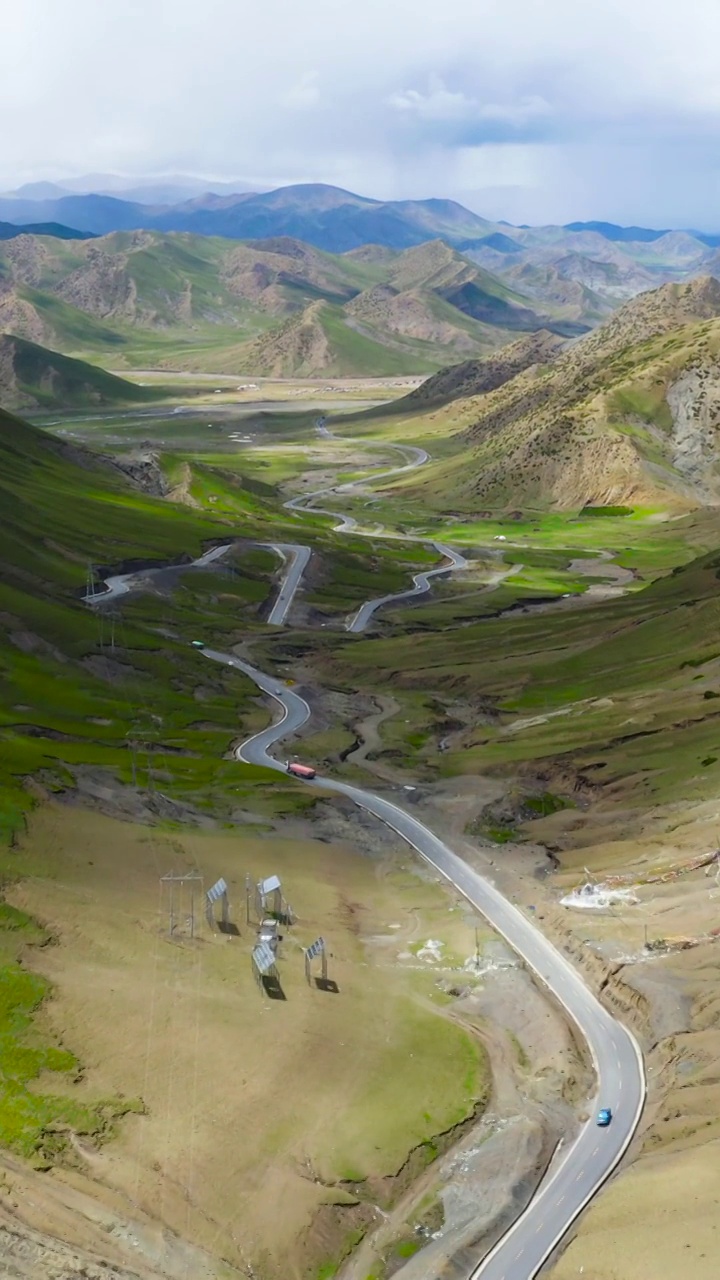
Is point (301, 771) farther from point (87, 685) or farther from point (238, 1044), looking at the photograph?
point (238, 1044)

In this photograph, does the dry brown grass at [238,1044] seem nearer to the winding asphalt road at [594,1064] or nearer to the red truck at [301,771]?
the winding asphalt road at [594,1064]

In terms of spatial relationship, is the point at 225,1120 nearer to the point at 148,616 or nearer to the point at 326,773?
the point at 326,773

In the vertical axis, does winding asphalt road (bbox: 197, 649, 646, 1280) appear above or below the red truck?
above

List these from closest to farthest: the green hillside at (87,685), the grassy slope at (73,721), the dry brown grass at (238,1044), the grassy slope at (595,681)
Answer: the dry brown grass at (238,1044)
the grassy slope at (73,721)
the green hillside at (87,685)
the grassy slope at (595,681)

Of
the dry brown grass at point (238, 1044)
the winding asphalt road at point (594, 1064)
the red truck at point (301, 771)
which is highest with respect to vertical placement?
the dry brown grass at point (238, 1044)

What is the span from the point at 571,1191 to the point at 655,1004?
17.2 metres

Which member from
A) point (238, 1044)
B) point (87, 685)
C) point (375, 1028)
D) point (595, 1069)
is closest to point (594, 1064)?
point (595, 1069)

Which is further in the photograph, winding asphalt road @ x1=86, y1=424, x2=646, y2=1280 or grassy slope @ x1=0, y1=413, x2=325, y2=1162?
grassy slope @ x1=0, y1=413, x2=325, y2=1162

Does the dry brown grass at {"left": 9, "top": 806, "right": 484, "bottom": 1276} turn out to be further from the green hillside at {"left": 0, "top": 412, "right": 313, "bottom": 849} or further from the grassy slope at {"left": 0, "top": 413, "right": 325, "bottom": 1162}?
the green hillside at {"left": 0, "top": 412, "right": 313, "bottom": 849}

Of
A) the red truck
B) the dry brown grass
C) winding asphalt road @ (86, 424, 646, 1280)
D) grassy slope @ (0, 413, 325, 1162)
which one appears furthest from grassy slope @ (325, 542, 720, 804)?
the dry brown grass

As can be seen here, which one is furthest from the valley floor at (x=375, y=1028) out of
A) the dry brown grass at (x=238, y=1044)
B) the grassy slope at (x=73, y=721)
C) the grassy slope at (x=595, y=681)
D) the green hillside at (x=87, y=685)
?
the green hillside at (x=87, y=685)

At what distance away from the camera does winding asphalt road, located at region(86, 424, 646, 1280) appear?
60.6m

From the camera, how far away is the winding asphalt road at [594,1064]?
60562 mm

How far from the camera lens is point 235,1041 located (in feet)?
238
